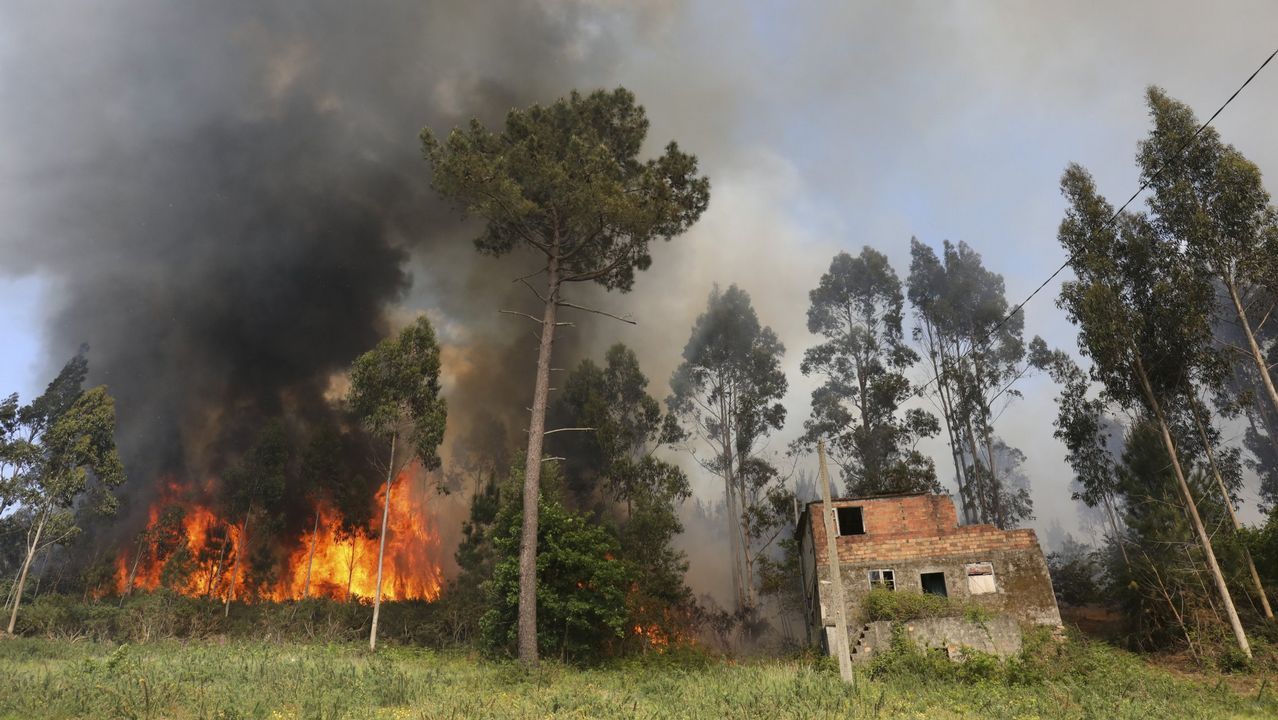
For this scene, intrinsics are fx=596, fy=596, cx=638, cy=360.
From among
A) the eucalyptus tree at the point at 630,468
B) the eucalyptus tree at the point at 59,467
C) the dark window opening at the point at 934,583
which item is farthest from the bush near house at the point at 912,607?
the eucalyptus tree at the point at 59,467

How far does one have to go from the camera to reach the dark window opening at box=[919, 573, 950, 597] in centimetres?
2455

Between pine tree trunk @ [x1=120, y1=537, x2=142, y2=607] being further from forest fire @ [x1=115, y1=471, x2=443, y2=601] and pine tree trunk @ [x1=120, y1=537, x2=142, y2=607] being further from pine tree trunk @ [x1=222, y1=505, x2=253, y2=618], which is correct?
pine tree trunk @ [x1=222, y1=505, x2=253, y2=618]

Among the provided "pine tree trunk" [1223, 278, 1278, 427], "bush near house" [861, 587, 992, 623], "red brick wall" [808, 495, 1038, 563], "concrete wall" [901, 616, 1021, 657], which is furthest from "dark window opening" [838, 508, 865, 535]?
"pine tree trunk" [1223, 278, 1278, 427]

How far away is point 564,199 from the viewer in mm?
21672

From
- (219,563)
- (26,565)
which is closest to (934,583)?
(26,565)

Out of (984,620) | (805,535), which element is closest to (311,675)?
(984,620)

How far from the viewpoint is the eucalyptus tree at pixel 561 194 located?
20594 mm

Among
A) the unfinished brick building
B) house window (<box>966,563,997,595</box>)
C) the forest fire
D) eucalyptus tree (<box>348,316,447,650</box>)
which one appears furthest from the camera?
the forest fire

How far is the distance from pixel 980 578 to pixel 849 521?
5346mm

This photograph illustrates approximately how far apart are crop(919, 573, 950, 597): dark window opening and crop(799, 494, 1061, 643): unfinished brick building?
0.09 feet

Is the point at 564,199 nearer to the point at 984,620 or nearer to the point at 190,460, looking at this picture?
the point at 984,620

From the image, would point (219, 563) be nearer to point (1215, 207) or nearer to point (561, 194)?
point (561, 194)

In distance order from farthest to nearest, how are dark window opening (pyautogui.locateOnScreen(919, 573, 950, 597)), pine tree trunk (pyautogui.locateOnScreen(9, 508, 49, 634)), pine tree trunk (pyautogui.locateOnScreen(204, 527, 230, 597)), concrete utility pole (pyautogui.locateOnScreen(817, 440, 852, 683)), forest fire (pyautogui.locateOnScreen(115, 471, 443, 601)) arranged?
forest fire (pyautogui.locateOnScreen(115, 471, 443, 601)), pine tree trunk (pyautogui.locateOnScreen(204, 527, 230, 597)), pine tree trunk (pyautogui.locateOnScreen(9, 508, 49, 634)), dark window opening (pyautogui.locateOnScreen(919, 573, 950, 597)), concrete utility pole (pyautogui.locateOnScreen(817, 440, 852, 683))

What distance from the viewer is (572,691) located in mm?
14000
